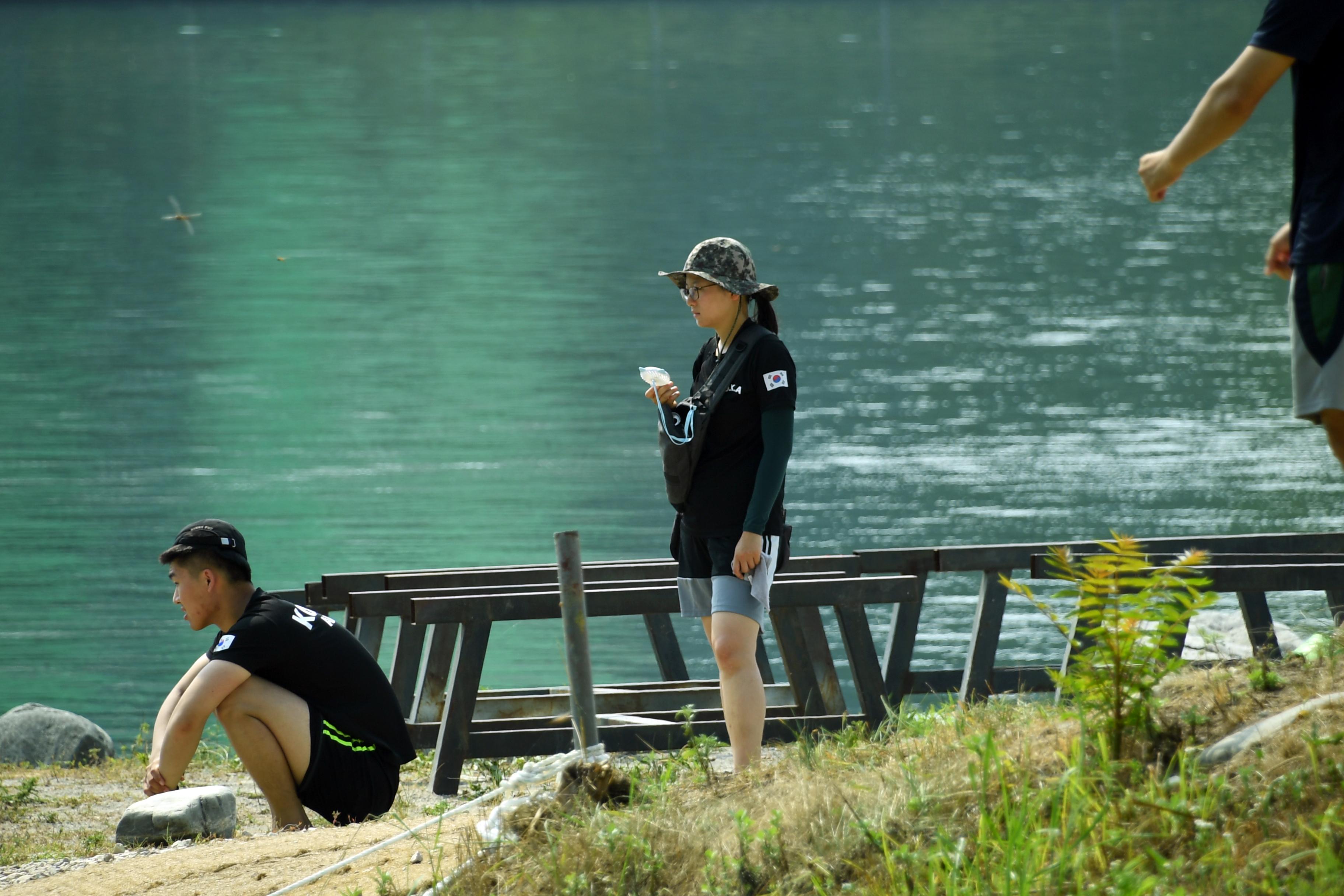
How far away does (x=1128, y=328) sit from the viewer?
24375mm

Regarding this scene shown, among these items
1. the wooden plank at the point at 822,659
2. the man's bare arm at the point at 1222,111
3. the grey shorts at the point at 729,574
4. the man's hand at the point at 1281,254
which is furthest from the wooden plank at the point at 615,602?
the man's bare arm at the point at 1222,111

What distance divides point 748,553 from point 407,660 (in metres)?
3.19

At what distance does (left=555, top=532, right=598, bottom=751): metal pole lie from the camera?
4508 millimetres

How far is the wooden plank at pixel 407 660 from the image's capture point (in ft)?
25.3

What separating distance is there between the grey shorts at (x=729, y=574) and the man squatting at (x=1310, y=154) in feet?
6.16

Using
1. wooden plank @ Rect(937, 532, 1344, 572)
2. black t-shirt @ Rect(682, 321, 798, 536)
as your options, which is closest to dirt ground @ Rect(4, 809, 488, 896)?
black t-shirt @ Rect(682, 321, 798, 536)

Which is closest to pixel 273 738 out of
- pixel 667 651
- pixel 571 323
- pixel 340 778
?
pixel 340 778

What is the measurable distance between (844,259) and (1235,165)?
16922 millimetres

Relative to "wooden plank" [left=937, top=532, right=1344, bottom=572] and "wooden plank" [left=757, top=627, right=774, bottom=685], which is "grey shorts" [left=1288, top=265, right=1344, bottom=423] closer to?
"wooden plank" [left=937, top=532, right=1344, bottom=572]

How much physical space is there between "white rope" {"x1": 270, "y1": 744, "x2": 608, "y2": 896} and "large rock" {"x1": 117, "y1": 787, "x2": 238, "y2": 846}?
4.03 feet

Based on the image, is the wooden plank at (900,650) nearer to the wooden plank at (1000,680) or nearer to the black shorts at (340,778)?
the wooden plank at (1000,680)

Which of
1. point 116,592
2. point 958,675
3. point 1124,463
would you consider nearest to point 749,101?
point 1124,463

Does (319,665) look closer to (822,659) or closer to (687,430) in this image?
(687,430)

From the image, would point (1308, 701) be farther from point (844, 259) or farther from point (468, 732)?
point (844, 259)
